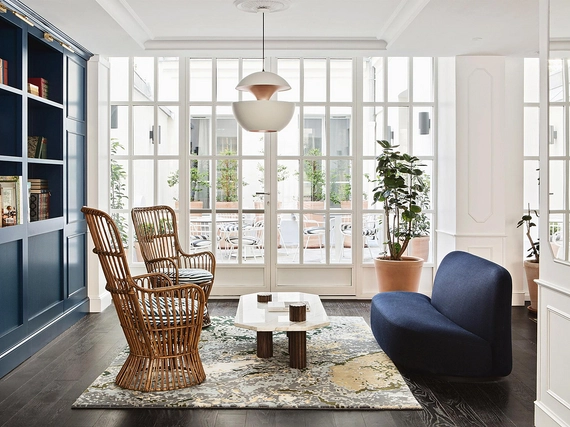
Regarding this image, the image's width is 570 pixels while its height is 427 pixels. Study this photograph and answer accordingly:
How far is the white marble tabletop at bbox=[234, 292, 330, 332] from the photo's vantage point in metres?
3.58

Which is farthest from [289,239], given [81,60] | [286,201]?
[81,60]

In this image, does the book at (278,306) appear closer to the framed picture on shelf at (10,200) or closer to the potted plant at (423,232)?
the framed picture on shelf at (10,200)

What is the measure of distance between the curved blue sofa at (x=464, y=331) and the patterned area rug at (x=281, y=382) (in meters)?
0.20

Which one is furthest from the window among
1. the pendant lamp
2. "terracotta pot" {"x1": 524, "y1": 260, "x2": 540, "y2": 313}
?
the pendant lamp

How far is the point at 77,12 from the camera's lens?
4176mm

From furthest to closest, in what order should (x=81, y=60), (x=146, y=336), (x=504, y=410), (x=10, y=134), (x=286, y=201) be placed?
(x=286, y=201), (x=81, y=60), (x=10, y=134), (x=146, y=336), (x=504, y=410)

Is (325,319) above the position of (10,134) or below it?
below

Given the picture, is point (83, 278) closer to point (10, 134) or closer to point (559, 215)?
point (10, 134)

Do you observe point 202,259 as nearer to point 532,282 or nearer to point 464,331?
point 464,331

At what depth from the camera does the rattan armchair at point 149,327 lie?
3326 mm

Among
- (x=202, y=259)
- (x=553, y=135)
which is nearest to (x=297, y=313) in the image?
(x=202, y=259)

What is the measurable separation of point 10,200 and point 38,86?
3.84ft

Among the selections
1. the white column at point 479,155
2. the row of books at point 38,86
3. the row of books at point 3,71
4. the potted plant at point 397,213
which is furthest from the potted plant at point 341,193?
the row of books at point 3,71

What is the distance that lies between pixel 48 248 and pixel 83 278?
2.94 feet
